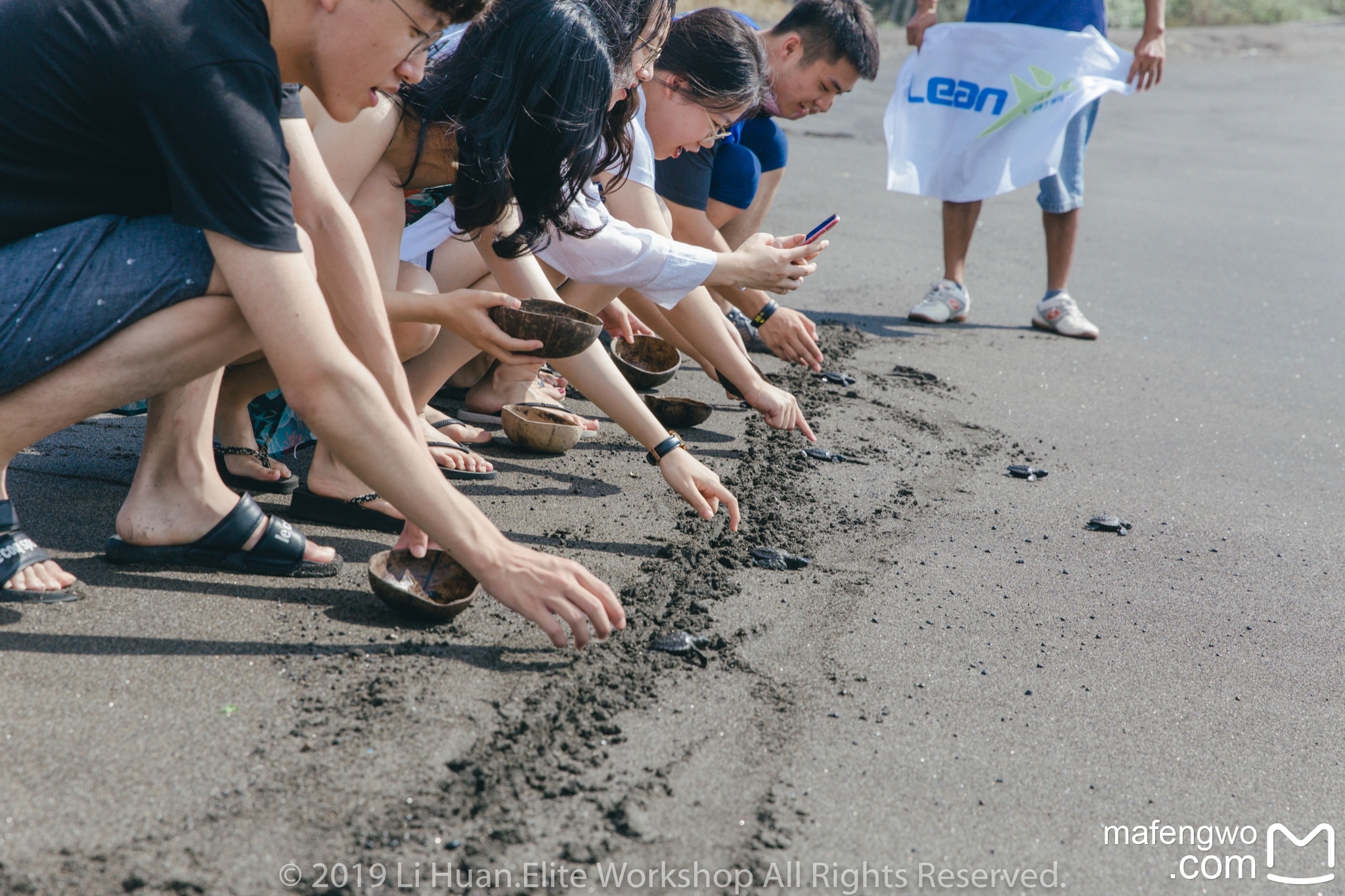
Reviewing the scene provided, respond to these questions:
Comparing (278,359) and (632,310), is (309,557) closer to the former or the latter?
(278,359)

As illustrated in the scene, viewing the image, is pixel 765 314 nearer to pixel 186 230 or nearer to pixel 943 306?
pixel 186 230

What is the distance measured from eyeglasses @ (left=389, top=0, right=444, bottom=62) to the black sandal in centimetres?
104

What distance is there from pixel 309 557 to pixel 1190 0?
20.7 meters

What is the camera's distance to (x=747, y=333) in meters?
4.13

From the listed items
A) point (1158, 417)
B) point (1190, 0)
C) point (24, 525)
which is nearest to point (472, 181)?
point (24, 525)

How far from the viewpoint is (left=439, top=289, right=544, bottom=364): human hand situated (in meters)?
2.27

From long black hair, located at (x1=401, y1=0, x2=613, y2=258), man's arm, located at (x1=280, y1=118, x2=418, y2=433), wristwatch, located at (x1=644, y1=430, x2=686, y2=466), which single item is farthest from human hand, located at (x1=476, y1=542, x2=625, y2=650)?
long black hair, located at (x1=401, y1=0, x2=613, y2=258)

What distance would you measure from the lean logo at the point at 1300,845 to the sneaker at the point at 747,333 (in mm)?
2573

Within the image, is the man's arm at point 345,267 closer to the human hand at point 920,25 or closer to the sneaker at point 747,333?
the sneaker at point 747,333

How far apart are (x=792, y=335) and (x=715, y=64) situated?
0.73 m

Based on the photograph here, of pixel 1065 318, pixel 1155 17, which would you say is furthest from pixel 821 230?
pixel 1155 17

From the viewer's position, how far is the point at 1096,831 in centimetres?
173

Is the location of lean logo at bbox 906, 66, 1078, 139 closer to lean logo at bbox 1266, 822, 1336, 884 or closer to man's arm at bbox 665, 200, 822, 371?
man's arm at bbox 665, 200, 822, 371

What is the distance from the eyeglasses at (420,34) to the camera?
1690mm
